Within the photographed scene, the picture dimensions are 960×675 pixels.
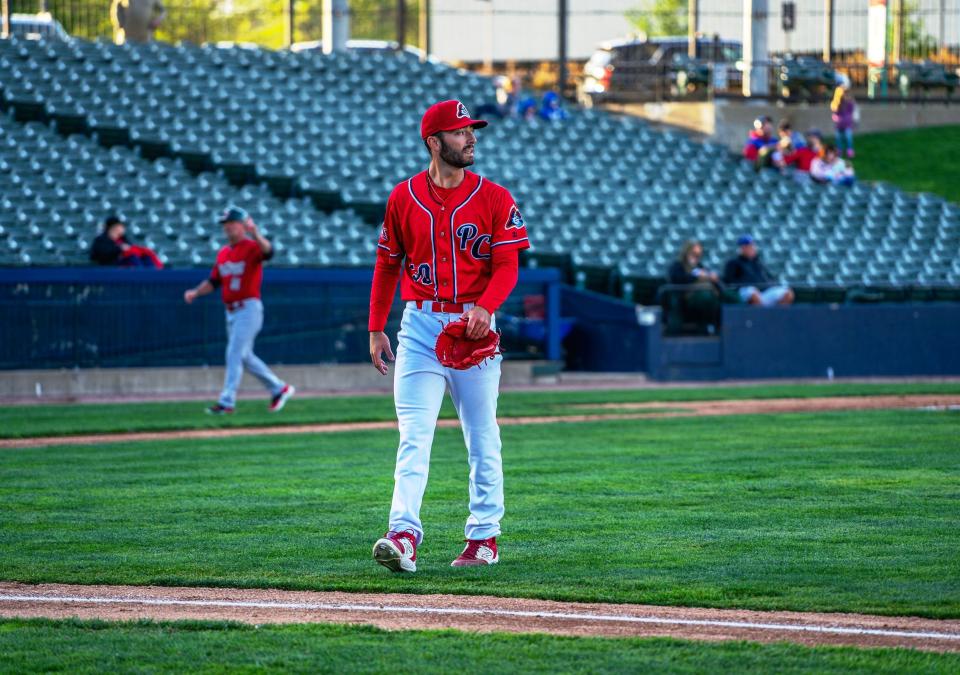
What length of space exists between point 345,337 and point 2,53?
1245cm

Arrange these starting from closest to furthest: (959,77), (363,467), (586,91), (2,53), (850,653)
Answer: (850,653), (363,467), (2,53), (586,91), (959,77)

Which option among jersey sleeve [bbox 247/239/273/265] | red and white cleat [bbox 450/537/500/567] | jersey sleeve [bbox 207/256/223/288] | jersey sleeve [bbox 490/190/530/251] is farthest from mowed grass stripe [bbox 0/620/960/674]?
jersey sleeve [bbox 207/256/223/288]

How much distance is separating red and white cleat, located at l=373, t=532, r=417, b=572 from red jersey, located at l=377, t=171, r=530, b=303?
43.4 inches

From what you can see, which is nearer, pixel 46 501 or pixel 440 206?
pixel 440 206

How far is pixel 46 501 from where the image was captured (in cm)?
962

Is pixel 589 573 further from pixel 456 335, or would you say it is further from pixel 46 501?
pixel 46 501

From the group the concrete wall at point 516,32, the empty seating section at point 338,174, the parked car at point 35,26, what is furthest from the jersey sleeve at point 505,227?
the concrete wall at point 516,32

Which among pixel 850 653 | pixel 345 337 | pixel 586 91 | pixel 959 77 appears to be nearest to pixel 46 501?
pixel 850 653

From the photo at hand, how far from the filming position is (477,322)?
6.80 metres

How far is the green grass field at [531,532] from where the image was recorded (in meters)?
5.48

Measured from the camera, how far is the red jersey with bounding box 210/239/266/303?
599 inches

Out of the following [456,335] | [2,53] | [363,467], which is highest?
[2,53]

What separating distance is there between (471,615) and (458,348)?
1.33 meters

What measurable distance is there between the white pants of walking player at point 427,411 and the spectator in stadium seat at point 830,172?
78.4 ft
